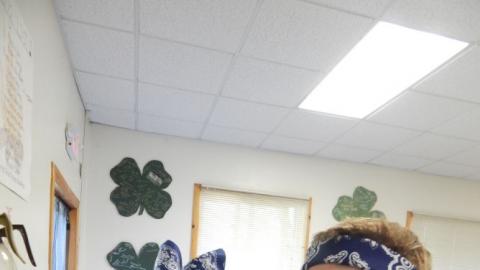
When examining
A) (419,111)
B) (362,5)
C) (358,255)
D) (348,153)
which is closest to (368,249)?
(358,255)

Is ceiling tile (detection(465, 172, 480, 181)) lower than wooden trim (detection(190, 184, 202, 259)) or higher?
higher

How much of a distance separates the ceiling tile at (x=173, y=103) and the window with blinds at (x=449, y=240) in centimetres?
283

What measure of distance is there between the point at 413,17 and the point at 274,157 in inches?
95.9

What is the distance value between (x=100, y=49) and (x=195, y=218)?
1995mm

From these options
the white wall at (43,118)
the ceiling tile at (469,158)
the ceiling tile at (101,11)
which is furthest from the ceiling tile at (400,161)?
the white wall at (43,118)

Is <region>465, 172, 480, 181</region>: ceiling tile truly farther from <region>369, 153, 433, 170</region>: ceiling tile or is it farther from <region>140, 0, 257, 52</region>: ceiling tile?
<region>140, 0, 257, 52</region>: ceiling tile

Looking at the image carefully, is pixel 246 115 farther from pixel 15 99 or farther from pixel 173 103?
pixel 15 99

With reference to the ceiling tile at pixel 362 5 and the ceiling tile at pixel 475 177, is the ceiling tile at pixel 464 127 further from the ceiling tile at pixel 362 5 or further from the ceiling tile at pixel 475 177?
the ceiling tile at pixel 362 5

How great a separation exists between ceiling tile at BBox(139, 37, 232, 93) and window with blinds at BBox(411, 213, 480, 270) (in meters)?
3.09

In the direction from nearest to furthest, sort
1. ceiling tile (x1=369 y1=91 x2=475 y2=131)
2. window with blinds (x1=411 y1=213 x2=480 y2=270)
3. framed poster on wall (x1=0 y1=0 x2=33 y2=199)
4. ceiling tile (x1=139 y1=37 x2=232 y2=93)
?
framed poster on wall (x1=0 y1=0 x2=33 y2=199) → ceiling tile (x1=139 y1=37 x2=232 y2=93) → ceiling tile (x1=369 y1=91 x2=475 y2=131) → window with blinds (x1=411 y1=213 x2=480 y2=270)

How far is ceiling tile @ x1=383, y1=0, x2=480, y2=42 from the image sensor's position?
5.50ft

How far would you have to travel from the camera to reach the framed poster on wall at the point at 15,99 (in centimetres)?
123

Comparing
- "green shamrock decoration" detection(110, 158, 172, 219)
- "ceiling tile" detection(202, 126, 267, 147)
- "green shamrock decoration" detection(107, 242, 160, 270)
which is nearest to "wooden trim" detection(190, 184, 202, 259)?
"green shamrock decoration" detection(110, 158, 172, 219)

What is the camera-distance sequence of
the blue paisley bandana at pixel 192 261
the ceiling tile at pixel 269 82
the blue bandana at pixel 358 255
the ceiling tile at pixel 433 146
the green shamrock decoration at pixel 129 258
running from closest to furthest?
the blue bandana at pixel 358 255, the blue paisley bandana at pixel 192 261, the ceiling tile at pixel 269 82, the ceiling tile at pixel 433 146, the green shamrock decoration at pixel 129 258
